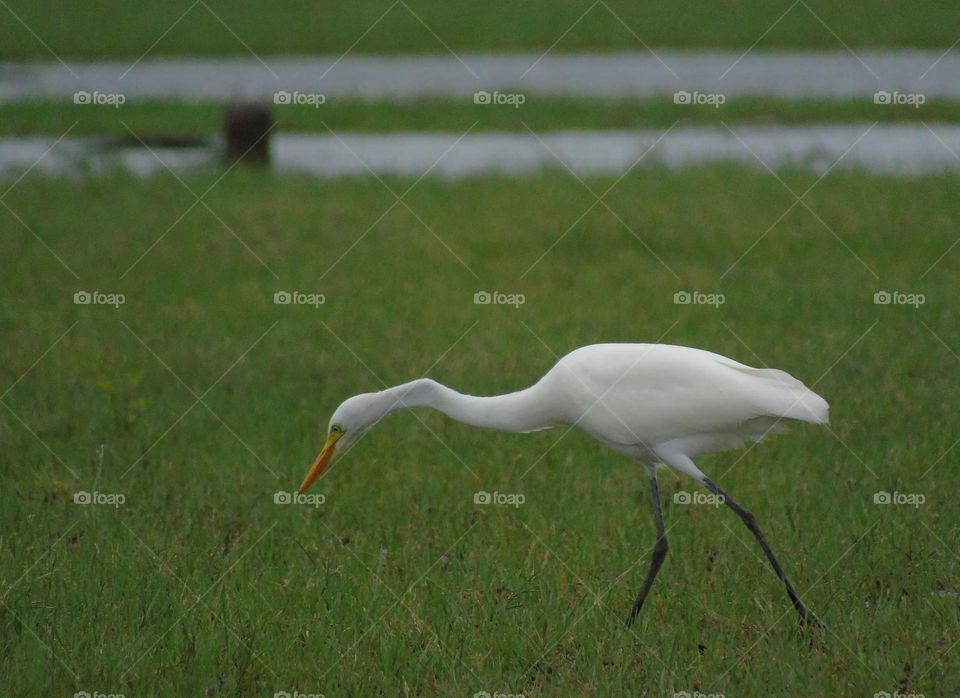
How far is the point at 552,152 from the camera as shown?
12.1 metres

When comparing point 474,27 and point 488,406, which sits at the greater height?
point 474,27

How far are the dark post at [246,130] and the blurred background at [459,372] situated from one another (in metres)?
0.03
